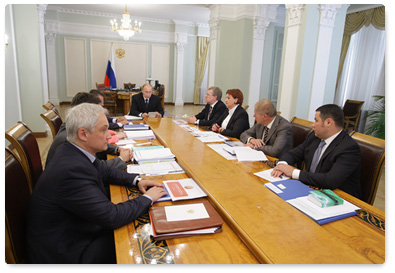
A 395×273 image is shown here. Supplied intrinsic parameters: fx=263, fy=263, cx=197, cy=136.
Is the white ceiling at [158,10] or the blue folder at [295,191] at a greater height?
the white ceiling at [158,10]

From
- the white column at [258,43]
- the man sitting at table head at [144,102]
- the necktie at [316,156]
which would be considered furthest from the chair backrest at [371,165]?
the white column at [258,43]

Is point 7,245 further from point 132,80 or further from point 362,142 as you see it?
point 132,80

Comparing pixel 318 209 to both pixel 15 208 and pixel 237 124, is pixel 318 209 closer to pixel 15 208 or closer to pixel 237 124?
pixel 15 208

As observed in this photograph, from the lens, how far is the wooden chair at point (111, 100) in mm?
7652

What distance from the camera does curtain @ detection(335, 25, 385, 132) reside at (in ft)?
19.8

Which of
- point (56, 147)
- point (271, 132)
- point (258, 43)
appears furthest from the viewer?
point (258, 43)

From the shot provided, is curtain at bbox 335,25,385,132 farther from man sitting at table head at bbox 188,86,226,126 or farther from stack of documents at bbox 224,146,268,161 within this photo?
stack of documents at bbox 224,146,268,161

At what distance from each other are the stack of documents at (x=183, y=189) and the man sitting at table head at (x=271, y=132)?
3.52ft

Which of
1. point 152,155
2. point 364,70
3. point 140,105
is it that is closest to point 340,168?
point 152,155

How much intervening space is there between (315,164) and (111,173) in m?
1.48

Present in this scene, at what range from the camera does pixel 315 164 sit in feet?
6.58

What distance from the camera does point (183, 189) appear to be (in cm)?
149

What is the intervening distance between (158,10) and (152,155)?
7952 millimetres

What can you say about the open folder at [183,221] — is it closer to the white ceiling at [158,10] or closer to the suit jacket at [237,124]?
the suit jacket at [237,124]
